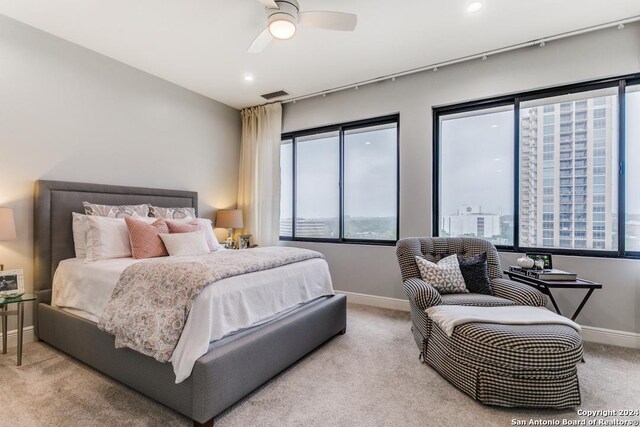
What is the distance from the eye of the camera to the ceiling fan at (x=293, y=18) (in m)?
2.27

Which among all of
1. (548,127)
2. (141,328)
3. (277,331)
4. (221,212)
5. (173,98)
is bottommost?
(277,331)

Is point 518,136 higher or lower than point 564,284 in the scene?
higher

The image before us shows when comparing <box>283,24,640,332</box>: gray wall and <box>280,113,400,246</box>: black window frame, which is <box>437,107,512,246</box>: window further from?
<box>280,113,400,246</box>: black window frame

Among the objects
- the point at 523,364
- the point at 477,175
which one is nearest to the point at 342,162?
the point at 477,175

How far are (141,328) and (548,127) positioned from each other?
4.01 metres

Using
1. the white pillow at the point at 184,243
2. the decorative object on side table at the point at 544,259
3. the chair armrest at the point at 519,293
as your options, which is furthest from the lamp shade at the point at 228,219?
the decorative object on side table at the point at 544,259

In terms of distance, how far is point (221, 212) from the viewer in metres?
4.57

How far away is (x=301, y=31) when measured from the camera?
2887mm

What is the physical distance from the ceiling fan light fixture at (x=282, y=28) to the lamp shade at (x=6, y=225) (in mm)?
2493

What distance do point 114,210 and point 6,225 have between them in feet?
2.65

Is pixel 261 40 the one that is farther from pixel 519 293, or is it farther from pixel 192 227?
pixel 519 293

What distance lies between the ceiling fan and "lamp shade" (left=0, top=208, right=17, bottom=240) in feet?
8.18

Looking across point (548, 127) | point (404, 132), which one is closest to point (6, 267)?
point (404, 132)

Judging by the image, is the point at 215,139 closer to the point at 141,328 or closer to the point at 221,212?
the point at 221,212
